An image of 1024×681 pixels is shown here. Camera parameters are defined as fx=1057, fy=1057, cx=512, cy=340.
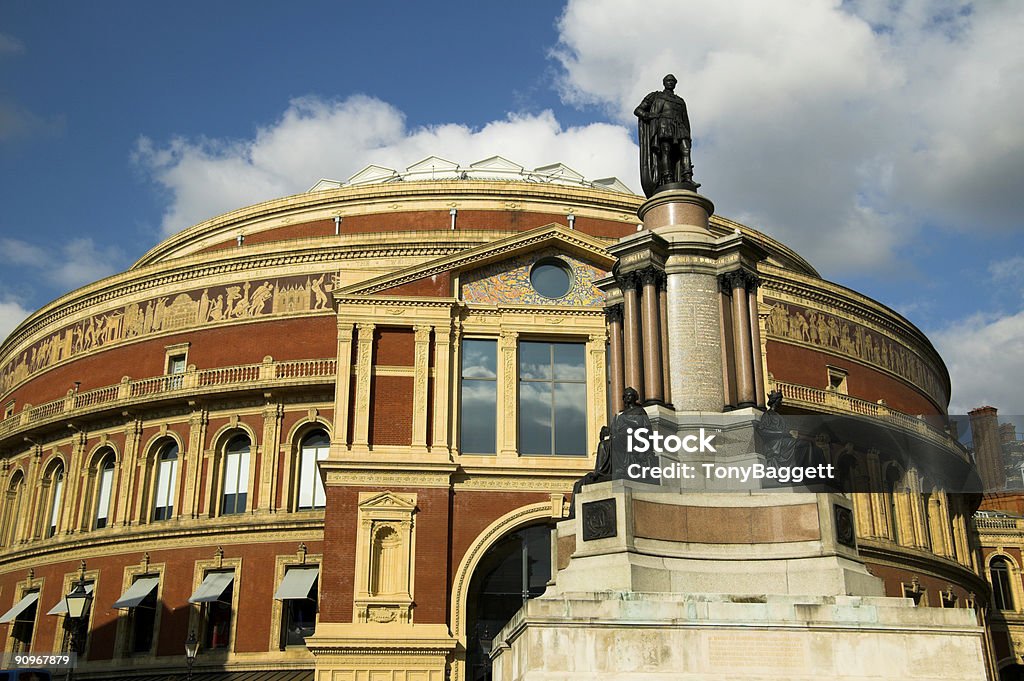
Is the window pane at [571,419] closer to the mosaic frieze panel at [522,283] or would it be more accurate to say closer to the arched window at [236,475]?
the mosaic frieze panel at [522,283]

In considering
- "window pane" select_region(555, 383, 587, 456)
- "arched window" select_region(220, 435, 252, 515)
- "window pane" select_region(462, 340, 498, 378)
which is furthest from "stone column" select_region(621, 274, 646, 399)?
"arched window" select_region(220, 435, 252, 515)

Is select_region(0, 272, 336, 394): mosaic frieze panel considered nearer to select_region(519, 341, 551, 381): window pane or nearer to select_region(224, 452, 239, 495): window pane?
select_region(224, 452, 239, 495): window pane

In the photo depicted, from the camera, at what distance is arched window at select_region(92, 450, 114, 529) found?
42681mm

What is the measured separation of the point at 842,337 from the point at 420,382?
70.8 feet

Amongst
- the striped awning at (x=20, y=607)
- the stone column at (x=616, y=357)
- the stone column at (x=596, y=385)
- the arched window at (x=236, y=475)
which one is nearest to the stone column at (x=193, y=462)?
the arched window at (x=236, y=475)

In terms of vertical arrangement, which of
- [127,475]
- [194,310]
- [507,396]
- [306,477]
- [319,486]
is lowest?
[319,486]

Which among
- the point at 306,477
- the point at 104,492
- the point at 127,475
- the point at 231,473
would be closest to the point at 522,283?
the point at 306,477

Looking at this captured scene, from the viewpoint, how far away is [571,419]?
112 feet

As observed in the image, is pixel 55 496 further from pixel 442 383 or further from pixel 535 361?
pixel 535 361

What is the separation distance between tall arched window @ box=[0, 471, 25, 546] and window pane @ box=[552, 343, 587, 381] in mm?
26512

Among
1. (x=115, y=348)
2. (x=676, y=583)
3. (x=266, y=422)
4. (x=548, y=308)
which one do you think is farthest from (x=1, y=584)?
(x=676, y=583)

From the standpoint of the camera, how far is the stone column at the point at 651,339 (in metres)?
17.8

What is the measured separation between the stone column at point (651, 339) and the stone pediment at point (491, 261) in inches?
650

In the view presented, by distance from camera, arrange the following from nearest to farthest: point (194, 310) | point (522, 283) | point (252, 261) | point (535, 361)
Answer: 1. point (535, 361)
2. point (522, 283)
3. point (252, 261)
4. point (194, 310)
